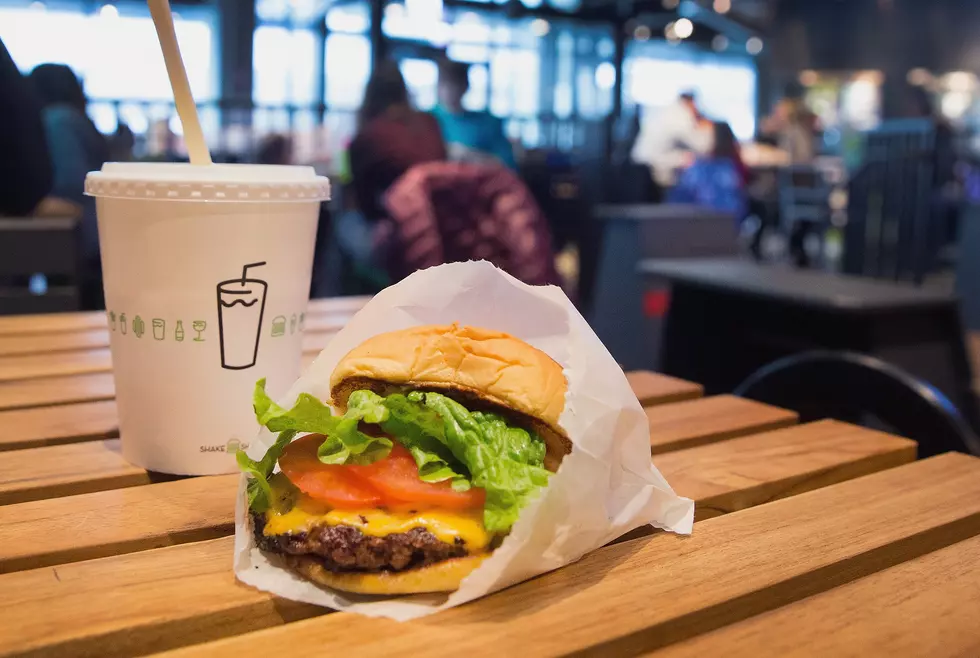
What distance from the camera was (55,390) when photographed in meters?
1.39

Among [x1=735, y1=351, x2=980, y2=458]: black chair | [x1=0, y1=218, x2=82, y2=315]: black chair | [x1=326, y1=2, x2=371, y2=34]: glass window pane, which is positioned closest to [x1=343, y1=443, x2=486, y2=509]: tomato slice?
[x1=735, y1=351, x2=980, y2=458]: black chair

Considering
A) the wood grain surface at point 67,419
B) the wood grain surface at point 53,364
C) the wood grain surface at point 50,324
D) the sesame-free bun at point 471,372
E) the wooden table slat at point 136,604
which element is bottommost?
the wood grain surface at point 67,419

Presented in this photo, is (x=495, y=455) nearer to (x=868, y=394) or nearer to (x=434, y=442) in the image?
(x=434, y=442)

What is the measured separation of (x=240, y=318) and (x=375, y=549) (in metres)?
0.38

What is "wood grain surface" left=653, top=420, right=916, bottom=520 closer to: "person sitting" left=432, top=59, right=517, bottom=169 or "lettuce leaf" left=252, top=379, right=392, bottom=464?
"lettuce leaf" left=252, top=379, right=392, bottom=464

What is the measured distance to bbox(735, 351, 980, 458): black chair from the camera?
1537 mm

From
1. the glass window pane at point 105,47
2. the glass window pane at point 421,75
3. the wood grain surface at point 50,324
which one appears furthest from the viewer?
the glass window pane at point 105,47

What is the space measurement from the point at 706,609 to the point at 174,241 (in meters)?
0.65

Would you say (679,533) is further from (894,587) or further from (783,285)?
(783,285)

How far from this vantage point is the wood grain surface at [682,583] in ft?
2.21

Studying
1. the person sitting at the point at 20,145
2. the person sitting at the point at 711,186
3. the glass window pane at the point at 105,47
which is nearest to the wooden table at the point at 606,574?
the person sitting at the point at 20,145

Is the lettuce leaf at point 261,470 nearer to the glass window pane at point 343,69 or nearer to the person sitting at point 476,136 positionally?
the person sitting at point 476,136

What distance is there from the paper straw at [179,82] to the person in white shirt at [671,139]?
7515mm

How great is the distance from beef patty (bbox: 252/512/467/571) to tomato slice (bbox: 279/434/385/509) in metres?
0.03
